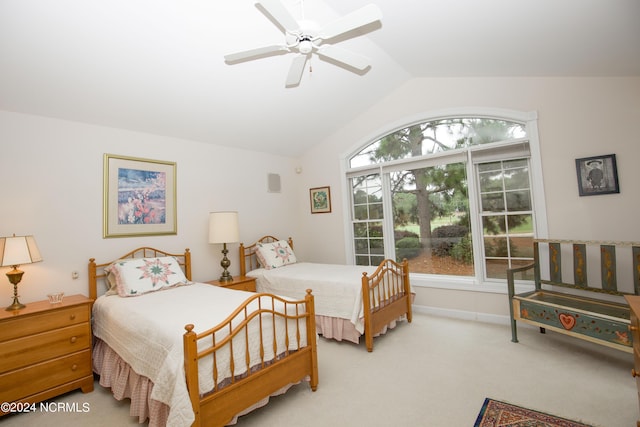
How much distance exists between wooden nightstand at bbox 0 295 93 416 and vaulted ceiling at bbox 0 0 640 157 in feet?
5.81

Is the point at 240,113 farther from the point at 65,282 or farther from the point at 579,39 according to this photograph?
the point at 579,39

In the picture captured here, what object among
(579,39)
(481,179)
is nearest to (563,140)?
(481,179)

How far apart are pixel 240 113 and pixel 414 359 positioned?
324cm

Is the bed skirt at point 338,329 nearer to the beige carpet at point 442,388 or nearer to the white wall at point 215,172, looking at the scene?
the beige carpet at point 442,388

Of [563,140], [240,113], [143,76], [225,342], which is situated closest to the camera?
[225,342]

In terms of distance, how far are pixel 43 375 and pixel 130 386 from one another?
0.71m

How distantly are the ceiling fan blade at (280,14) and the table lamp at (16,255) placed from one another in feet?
8.22

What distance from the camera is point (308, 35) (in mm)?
1865

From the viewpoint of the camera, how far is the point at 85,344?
248 cm

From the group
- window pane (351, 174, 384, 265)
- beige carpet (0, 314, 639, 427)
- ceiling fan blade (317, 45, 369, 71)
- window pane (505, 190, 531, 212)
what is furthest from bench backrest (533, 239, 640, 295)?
ceiling fan blade (317, 45, 369, 71)

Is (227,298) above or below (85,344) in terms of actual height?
above

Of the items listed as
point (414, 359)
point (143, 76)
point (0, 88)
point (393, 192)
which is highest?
point (143, 76)

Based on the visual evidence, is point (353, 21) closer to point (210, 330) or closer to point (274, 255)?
point (210, 330)

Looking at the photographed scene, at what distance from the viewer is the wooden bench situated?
2.37m
